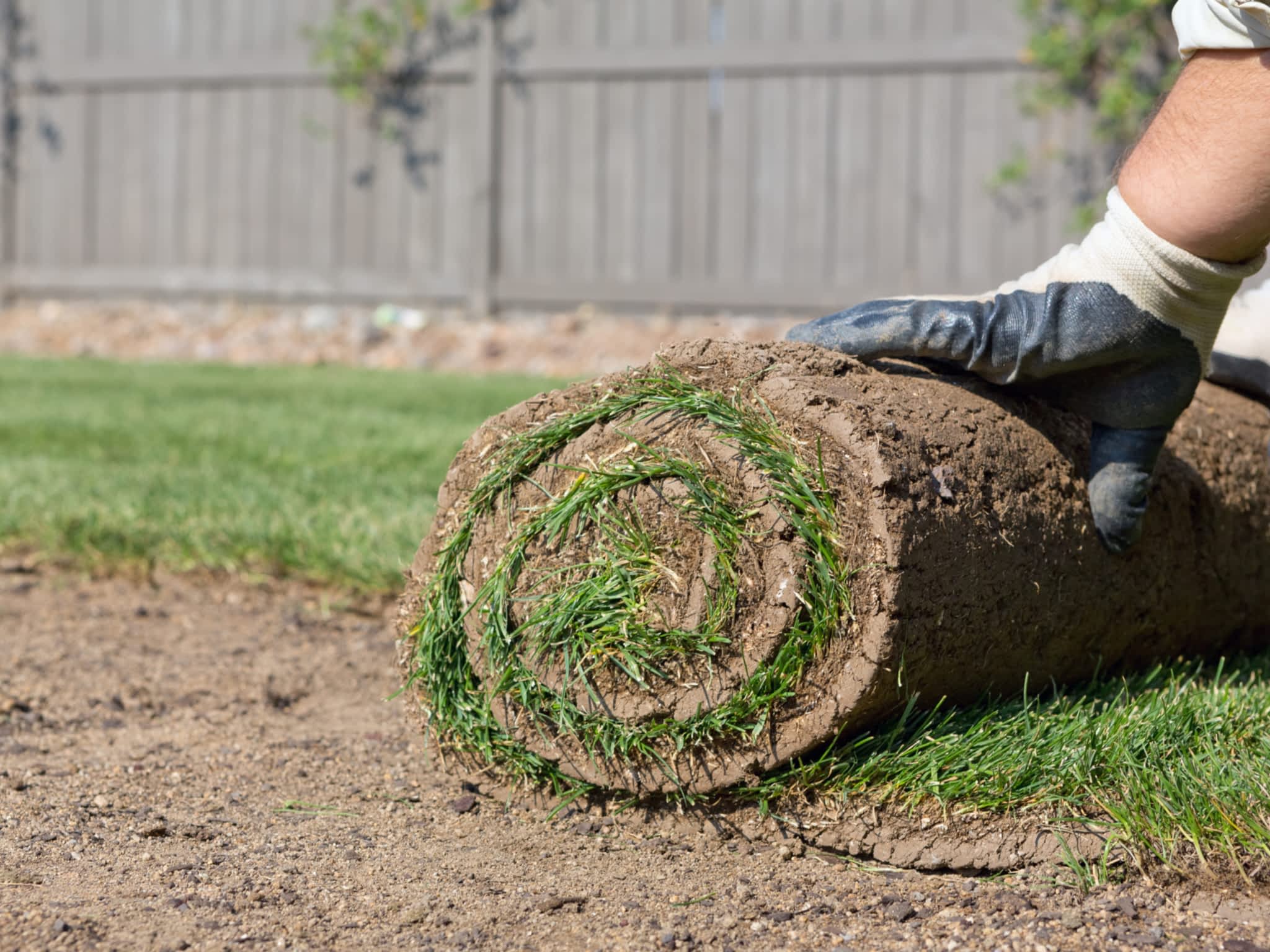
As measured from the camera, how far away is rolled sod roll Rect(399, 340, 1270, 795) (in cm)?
188

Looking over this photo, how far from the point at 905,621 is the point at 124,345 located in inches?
354

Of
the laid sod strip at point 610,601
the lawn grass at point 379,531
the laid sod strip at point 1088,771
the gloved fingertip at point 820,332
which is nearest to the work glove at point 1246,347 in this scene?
the lawn grass at point 379,531

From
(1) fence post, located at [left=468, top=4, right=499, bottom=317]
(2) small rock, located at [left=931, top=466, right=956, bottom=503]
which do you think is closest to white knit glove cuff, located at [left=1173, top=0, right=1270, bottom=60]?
(2) small rock, located at [left=931, top=466, right=956, bottom=503]

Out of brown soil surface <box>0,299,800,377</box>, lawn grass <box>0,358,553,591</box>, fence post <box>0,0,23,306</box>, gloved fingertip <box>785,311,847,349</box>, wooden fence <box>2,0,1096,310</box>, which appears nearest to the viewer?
gloved fingertip <box>785,311,847,349</box>

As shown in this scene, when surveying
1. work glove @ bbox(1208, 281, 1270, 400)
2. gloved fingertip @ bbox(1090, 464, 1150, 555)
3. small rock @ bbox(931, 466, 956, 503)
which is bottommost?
gloved fingertip @ bbox(1090, 464, 1150, 555)

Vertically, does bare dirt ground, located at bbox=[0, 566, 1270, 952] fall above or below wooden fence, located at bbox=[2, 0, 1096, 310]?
below

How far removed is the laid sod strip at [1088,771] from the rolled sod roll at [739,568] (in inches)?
2.2

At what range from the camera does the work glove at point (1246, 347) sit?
2770 mm

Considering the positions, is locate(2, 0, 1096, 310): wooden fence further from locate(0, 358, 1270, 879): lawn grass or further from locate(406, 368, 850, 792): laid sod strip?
locate(406, 368, 850, 792): laid sod strip

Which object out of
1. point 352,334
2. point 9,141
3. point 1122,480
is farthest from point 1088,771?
point 9,141

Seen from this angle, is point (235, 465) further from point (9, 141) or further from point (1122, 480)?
point (9, 141)

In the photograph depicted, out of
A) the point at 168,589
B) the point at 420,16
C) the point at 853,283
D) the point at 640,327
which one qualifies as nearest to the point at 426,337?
the point at 640,327

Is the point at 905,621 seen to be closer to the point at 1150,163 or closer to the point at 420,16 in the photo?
the point at 1150,163

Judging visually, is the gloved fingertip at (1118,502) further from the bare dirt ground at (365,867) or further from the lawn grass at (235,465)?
the lawn grass at (235,465)
